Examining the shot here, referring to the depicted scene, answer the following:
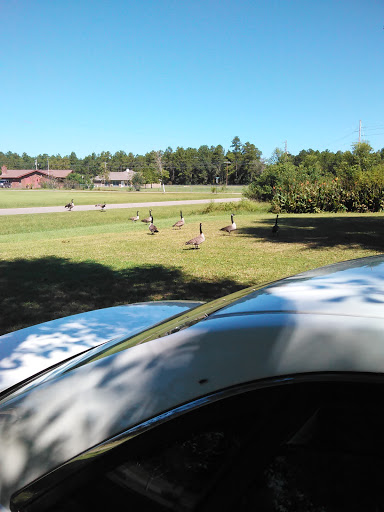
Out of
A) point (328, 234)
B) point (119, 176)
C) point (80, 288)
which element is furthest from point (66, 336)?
point (119, 176)

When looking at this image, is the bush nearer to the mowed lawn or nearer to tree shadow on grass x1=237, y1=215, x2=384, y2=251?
tree shadow on grass x1=237, y1=215, x2=384, y2=251

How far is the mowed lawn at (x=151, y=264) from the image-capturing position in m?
7.44

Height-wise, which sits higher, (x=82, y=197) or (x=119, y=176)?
(x=119, y=176)

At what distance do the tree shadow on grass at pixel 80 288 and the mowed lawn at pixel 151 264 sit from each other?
0.02m

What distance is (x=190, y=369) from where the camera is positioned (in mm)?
1130

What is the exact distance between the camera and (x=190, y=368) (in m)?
1.13

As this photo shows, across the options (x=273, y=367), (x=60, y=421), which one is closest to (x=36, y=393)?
(x=60, y=421)

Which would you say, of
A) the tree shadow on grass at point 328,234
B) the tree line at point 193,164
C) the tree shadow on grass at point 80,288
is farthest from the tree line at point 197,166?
the tree shadow on grass at point 80,288

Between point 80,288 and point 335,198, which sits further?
point 335,198

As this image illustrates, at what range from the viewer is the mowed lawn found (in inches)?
293

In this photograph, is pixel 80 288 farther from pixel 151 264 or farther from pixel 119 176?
pixel 119 176

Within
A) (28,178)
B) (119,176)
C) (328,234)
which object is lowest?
(328,234)

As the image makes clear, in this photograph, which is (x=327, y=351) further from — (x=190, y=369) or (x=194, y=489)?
(x=194, y=489)

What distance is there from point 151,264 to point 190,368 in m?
9.57
